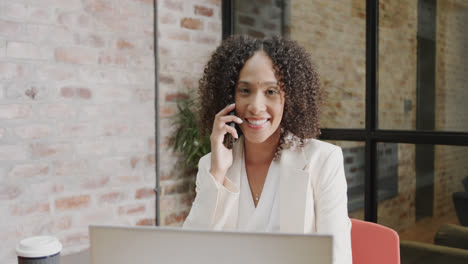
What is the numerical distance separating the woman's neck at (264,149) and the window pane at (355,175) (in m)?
1.05

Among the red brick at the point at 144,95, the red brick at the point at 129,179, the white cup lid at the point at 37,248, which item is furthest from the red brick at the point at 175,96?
the white cup lid at the point at 37,248

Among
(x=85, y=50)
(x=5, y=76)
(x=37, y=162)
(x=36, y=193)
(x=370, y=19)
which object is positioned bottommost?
(x=36, y=193)

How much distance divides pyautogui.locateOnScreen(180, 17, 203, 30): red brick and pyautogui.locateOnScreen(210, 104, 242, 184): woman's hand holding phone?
1.51m

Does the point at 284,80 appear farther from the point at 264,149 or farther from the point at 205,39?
the point at 205,39

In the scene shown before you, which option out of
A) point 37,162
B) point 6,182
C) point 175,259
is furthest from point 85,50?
point 175,259

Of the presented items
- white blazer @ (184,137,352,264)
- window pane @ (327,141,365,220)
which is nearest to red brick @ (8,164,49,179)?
white blazer @ (184,137,352,264)

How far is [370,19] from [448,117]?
2.30ft

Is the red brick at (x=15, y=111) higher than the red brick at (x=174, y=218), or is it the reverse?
the red brick at (x=15, y=111)

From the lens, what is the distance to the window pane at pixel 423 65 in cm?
210

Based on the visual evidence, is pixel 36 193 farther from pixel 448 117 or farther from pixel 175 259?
pixel 448 117

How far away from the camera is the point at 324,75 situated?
8.54 ft

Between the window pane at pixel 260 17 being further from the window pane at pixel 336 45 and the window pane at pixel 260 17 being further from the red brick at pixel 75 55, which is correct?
the red brick at pixel 75 55

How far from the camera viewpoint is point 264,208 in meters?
1.49

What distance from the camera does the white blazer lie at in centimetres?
138
